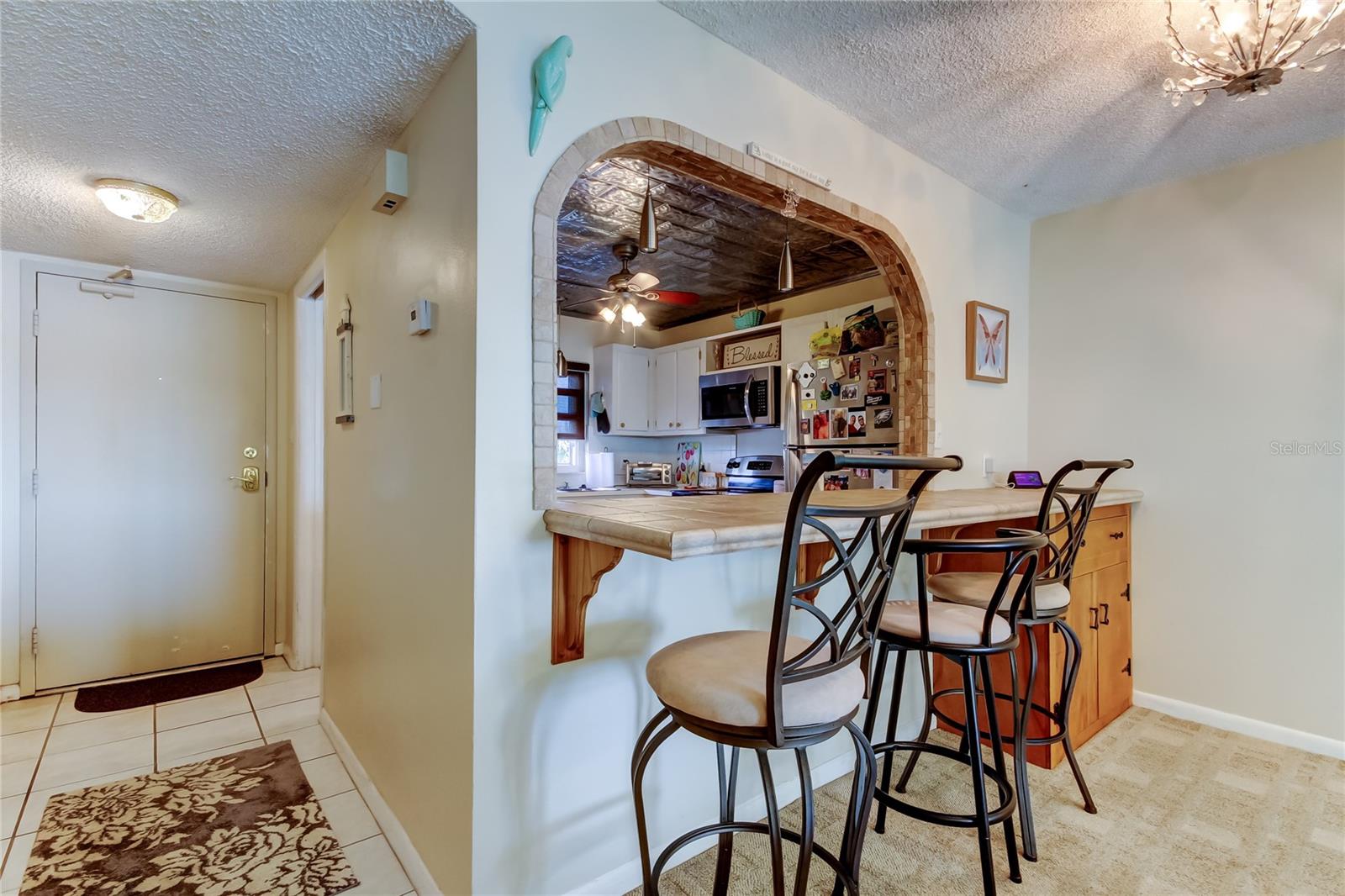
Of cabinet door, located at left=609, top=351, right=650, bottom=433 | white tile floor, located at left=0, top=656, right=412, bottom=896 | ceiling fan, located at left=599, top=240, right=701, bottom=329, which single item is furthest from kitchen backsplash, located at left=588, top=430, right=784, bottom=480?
white tile floor, located at left=0, top=656, right=412, bottom=896

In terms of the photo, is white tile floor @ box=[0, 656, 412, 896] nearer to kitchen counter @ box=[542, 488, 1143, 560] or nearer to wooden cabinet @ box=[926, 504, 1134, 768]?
kitchen counter @ box=[542, 488, 1143, 560]

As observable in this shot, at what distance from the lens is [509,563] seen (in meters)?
1.39

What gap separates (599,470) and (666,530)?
4271 mm

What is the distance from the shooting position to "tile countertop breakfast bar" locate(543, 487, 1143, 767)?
1.09 metres

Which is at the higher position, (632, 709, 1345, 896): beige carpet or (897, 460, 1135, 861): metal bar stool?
(897, 460, 1135, 861): metal bar stool

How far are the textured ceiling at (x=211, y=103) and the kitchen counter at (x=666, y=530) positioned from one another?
3.89 feet

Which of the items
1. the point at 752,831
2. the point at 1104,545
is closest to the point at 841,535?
the point at 752,831

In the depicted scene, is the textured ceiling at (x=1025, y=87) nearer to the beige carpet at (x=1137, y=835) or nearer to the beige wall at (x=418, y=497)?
the beige wall at (x=418, y=497)

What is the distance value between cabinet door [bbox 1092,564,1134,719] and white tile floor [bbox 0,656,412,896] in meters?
2.69

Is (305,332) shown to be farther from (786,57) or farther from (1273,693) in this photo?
(1273,693)

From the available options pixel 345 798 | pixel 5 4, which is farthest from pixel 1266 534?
pixel 5 4

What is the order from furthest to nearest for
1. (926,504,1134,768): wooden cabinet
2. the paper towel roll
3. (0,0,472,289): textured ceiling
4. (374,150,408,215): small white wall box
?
the paper towel roll → (926,504,1134,768): wooden cabinet → (374,150,408,215): small white wall box → (0,0,472,289): textured ceiling

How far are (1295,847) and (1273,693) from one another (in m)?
0.94

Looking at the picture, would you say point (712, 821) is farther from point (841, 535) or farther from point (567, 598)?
point (841, 535)
